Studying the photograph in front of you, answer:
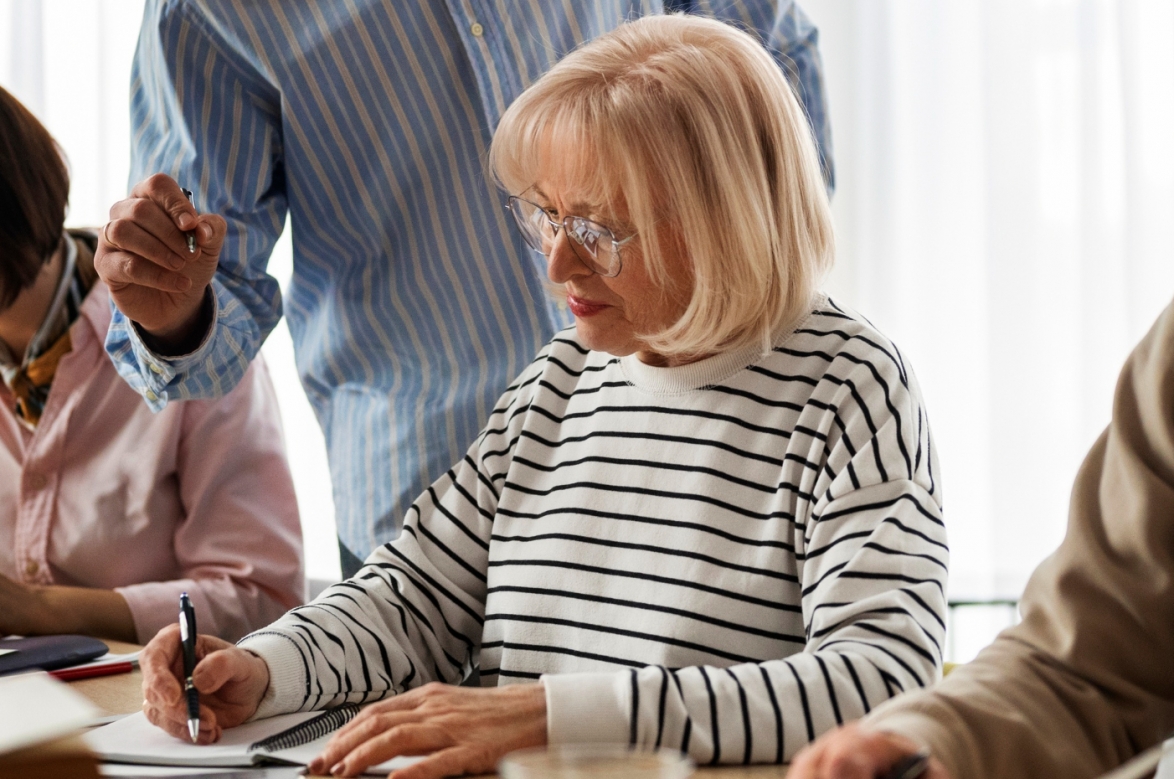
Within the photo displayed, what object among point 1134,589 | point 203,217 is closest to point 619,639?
point 1134,589

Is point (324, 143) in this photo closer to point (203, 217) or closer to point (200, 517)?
point (203, 217)

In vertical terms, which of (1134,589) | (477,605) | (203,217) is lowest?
(477,605)

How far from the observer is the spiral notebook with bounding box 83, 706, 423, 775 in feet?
3.30

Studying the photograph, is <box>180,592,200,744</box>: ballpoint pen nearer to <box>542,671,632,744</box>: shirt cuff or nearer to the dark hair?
<box>542,671,632,744</box>: shirt cuff

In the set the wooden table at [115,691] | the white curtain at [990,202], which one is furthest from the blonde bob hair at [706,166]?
the white curtain at [990,202]

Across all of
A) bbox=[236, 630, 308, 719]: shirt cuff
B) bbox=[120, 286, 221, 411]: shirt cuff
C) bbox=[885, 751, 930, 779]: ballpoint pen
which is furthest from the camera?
bbox=[120, 286, 221, 411]: shirt cuff

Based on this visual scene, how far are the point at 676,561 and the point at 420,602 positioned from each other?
0.32m

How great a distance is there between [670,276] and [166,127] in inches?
33.8

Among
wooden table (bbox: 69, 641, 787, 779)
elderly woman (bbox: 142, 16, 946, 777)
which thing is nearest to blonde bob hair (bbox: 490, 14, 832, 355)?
elderly woman (bbox: 142, 16, 946, 777)

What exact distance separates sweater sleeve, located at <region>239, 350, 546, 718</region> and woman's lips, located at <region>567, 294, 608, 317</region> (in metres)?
0.18

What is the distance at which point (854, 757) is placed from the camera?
0.70 m

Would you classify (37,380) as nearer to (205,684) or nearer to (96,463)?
(96,463)

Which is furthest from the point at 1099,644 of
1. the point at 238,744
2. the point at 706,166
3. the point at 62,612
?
the point at 62,612

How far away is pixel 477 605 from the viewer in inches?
53.6
